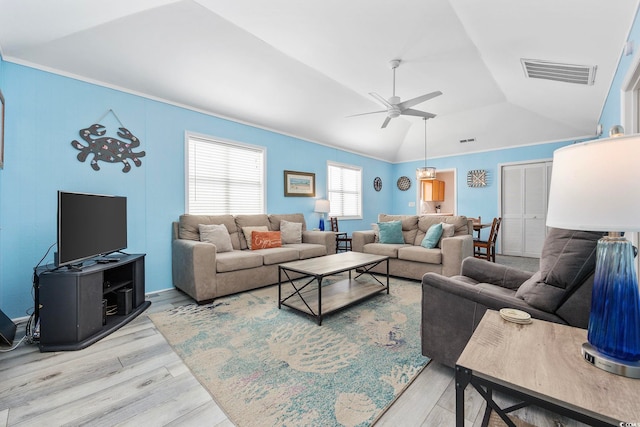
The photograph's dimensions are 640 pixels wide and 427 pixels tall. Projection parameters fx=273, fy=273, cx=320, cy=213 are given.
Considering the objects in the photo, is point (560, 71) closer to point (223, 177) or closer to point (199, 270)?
point (223, 177)

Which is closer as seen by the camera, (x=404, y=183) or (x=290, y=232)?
(x=290, y=232)

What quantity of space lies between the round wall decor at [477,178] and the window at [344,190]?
2698 mm

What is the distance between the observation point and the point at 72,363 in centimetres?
A: 193

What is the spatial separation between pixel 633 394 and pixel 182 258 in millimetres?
3617

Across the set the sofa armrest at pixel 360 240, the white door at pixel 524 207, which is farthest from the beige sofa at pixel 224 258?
the white door at pixel 524 207

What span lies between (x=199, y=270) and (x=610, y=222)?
319cm

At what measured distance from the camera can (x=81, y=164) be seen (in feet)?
9.86

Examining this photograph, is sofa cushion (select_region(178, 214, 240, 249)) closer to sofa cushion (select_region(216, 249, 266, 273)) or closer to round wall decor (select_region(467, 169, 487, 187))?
sofa cushion (select_region(216, 249, 266, 273))

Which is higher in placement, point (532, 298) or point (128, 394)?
point (532, 298)

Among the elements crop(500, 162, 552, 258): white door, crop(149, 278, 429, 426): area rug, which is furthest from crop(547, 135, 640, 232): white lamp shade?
crop(500, 162, 552, 258): white door

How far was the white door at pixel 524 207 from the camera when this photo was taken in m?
5.82

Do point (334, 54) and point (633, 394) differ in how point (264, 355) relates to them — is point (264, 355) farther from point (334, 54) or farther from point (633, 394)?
point (334, 54)

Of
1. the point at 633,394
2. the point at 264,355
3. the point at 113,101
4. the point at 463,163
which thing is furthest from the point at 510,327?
the point at 463,163

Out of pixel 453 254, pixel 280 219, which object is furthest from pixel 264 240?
pixel 453 254
